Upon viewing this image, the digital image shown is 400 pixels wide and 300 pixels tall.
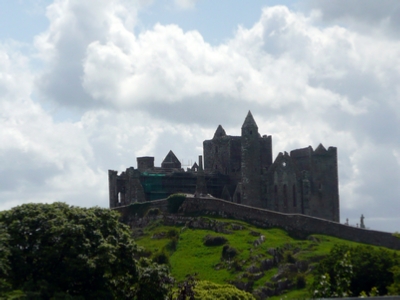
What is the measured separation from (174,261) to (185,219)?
10.4 m

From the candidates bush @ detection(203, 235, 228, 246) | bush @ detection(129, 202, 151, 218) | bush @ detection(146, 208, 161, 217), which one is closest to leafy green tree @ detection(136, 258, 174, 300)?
bush @ detection(203, 235, 228, 246)

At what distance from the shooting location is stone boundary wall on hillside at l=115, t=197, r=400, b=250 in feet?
223

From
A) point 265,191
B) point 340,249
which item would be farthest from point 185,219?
point 340,249

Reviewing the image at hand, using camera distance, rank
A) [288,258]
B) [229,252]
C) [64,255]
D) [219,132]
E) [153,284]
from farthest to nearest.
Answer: [219,132] < [229,252] < [288,258] < [153,284] < [64,255]

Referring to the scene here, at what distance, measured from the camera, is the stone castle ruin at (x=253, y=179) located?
274 ft

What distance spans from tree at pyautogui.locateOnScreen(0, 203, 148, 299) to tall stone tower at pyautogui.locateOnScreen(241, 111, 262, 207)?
40.8 meters

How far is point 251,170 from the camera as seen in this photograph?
276 feet

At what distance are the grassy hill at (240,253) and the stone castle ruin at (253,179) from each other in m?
9.29

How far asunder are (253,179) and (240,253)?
18.4 meters

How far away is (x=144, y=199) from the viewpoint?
3501 inches

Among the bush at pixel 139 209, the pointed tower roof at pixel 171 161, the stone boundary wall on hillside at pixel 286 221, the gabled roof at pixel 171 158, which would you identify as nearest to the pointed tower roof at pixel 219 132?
the pointed tower roof at pixel 171 161

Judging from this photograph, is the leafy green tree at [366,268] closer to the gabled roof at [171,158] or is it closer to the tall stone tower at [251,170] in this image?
the tall stone tower at [251,170]

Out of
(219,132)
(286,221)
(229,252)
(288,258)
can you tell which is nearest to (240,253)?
(229,252)

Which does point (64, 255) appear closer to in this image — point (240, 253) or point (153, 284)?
point (153, 284)
